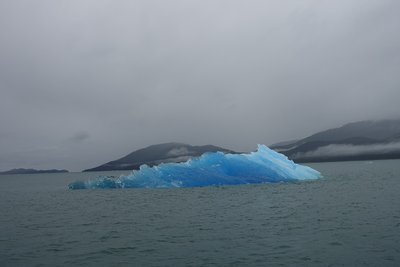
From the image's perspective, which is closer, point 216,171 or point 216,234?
point 216,234

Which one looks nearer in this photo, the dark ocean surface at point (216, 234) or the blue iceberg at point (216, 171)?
the dark ocean surface at point (216, 234)

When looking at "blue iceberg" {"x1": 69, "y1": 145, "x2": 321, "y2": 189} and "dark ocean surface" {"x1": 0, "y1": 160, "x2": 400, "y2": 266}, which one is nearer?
"dark ocean surface" {"x1": 0, "y1": 160, "x2": 400, "y2": 266}

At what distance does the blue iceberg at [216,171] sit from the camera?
40125 millimetres

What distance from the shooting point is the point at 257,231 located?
1798cm

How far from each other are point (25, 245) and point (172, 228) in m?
6.56

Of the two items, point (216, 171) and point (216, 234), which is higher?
point (216, 171)

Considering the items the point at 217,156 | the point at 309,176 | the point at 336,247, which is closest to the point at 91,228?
the point at 336,247

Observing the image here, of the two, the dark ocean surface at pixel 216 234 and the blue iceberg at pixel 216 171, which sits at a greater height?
the blue iceberg at pixel 216 171

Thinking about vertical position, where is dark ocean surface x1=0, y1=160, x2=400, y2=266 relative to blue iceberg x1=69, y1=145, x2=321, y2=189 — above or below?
below

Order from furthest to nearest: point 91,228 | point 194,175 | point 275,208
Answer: point 194,175 → point 275,208 → point 91,228

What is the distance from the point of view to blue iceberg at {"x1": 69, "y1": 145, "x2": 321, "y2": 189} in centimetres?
4012

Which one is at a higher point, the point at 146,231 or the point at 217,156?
the point at 217,156

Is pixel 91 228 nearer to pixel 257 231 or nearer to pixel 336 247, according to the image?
pixel 257 231

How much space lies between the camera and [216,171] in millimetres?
40656
